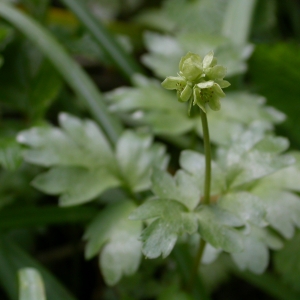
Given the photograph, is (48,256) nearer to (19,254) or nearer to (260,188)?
(19,254)

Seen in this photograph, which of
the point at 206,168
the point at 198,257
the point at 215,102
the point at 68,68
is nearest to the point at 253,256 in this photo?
the point at 198,257

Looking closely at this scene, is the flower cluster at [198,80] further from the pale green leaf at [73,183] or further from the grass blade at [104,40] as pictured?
the grass blade at [104,40]

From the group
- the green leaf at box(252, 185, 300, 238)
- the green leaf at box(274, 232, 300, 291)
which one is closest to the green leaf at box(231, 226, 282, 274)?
the green leaf at box(252, 185, 300, 238)

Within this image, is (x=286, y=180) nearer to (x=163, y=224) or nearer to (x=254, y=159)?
(x=254, y=159)

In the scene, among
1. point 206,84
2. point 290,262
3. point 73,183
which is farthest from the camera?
point 290,262

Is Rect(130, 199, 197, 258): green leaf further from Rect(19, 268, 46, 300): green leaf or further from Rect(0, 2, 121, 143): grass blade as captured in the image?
Rect(0, 2, 121, 143): grass blade
